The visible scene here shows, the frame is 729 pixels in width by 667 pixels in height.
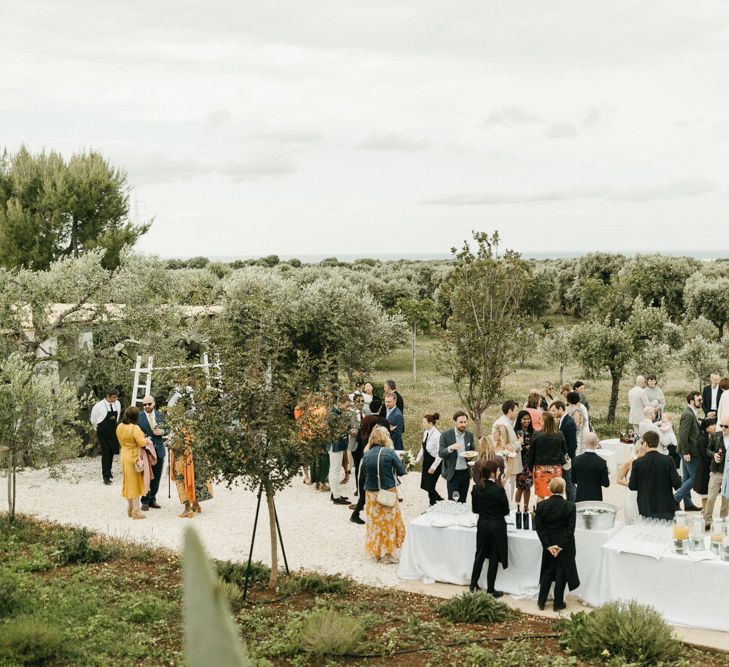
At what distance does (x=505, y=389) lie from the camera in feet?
94.7

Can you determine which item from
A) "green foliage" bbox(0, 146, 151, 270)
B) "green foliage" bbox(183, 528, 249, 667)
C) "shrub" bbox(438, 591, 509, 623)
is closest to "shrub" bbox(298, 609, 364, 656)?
"shrub" bbox(438, 591, 509, 623)

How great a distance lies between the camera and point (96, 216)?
111 ft

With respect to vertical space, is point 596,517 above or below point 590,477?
below

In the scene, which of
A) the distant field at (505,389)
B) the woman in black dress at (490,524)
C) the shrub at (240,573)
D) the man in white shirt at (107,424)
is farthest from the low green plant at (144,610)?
the distant field at (505,389)

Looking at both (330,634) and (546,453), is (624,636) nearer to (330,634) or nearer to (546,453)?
(330,634)

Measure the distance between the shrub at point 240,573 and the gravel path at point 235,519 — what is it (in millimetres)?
705

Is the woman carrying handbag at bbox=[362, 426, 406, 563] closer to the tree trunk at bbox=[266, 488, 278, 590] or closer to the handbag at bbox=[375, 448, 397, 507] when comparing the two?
the handbag at bbox=[375, 448, 397, 507]

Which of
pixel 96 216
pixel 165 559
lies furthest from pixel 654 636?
pixel 96 216

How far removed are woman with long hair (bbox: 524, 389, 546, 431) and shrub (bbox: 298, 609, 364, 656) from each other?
5391 millimetres

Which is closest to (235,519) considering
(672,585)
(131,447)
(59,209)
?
(131,447)

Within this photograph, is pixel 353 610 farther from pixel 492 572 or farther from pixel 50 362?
pixel 50 362

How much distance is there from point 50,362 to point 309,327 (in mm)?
9665

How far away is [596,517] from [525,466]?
3.09 m

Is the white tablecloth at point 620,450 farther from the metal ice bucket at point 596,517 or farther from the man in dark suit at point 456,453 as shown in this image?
the metal ice bucket at point 596,517
